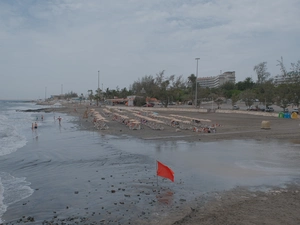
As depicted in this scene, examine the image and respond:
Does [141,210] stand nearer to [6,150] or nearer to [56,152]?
[56,152]

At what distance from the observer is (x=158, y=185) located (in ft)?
33.4

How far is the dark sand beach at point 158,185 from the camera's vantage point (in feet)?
24.6

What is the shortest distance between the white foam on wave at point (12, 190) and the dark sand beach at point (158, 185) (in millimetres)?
284

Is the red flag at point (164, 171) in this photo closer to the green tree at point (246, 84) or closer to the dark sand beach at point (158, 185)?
the dark sand beach at point (158, 185)

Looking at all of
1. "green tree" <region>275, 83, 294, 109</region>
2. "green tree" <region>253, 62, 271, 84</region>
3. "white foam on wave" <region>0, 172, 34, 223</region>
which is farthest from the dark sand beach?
"green tree" <region>253, 62, 271, 84</region>

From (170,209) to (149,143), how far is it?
40.6 ft

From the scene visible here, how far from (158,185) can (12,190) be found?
16.2ft

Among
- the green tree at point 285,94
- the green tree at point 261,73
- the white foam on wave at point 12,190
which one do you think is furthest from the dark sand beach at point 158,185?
the green tree at point 261,73

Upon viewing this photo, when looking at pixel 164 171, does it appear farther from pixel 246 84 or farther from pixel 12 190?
pixel 246 84

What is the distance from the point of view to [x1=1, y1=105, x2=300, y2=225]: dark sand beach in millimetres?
7488

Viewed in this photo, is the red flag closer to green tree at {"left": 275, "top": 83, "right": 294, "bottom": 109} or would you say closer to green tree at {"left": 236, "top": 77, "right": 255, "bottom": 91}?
green tree at {"left": 275, "top": 83, "right": 294, "bottom": 109}

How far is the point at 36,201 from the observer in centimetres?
899

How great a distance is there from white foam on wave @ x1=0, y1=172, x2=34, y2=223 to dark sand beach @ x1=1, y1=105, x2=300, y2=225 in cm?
28

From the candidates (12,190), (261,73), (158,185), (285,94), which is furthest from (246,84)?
(12,190)
